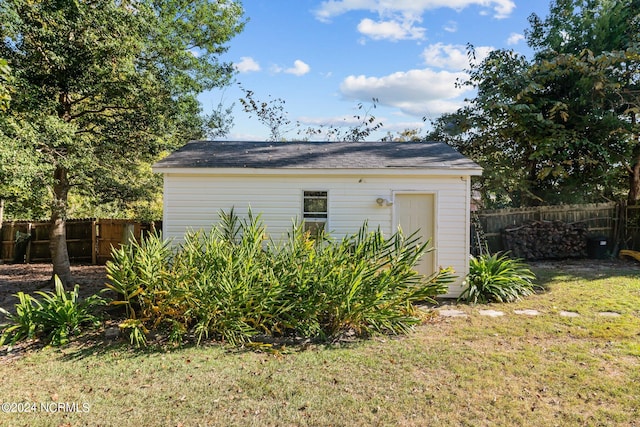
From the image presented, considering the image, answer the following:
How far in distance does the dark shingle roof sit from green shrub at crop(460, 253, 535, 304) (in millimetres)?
1968

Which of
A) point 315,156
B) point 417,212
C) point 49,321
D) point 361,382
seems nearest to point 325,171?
point 315,156

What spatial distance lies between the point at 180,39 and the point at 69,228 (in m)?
6.70

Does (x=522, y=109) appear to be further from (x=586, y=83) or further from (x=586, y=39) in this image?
(x=586, y=39)

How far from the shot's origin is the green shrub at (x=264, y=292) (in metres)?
4.56

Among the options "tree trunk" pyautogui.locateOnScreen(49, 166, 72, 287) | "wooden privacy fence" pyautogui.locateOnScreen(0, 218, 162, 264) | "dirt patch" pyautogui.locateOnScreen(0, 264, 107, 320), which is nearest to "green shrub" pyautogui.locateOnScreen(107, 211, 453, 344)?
"dirt patch" pyautogui.locateOnScreen(0, 264, 107, 320)

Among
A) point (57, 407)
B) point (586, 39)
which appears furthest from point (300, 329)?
point (586, 39)

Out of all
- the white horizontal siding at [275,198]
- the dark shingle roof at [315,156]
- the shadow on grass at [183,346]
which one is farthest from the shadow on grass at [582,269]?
the shadow on grass at [183,346]

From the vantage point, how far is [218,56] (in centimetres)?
959

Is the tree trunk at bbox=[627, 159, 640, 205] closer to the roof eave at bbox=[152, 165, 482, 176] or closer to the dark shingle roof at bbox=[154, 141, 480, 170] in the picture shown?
the dark shingle roof at bbox=[154, 141, 480, 170]

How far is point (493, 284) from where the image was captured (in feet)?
22.0

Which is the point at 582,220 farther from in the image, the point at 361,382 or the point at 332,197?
the point at 361,382

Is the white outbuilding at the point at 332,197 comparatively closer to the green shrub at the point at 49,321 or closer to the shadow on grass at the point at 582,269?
the green shrub at the point at 49,321

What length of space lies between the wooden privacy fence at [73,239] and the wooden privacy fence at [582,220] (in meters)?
9.95

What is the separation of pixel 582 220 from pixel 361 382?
11173 mm
